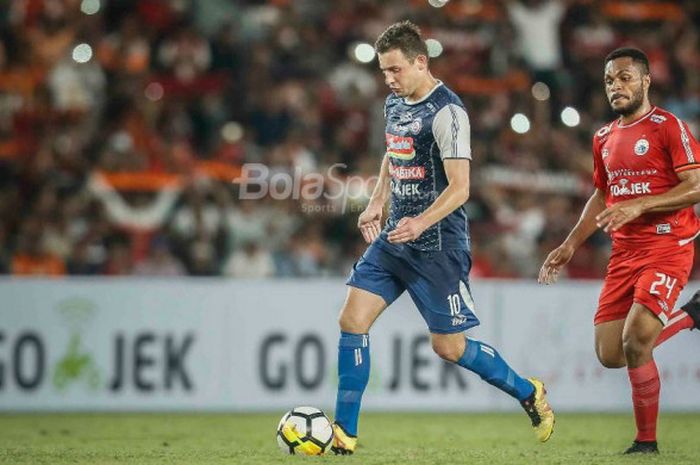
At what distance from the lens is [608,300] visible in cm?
777

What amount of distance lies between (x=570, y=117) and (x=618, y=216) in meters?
7.74

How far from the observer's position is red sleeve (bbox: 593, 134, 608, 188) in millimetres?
7887

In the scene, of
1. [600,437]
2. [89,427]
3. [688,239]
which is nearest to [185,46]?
[89,427]

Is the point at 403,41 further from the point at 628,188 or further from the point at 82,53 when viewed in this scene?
the point at 82,53

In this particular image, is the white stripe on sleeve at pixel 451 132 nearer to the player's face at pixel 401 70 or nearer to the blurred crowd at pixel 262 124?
the player's face at pixel 401 70

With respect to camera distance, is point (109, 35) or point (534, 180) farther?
point (109, 35)

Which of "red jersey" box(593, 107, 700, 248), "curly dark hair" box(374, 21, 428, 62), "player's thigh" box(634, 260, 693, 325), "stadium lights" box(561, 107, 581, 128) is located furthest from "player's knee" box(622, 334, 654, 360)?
"stadium lights" box(561, 107, 581, 128)

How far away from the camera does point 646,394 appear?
7.52 metres

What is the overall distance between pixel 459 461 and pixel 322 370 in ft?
14.8

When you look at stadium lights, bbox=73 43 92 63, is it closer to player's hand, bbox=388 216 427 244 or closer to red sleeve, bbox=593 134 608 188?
red sleeve, bbox=593 134 608 188

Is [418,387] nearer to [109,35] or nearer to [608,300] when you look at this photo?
[608,300]

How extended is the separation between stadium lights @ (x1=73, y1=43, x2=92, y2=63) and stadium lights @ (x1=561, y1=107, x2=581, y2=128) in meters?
5.22

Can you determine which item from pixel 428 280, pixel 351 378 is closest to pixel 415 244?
pixel 428 280

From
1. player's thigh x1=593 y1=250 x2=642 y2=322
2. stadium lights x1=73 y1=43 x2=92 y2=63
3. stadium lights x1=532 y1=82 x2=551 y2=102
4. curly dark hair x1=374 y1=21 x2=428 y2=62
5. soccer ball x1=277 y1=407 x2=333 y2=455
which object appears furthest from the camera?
stadium lights x1=532 y1=82 x2=551 y2=102
